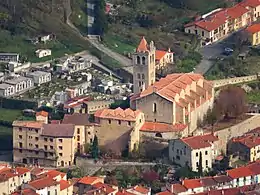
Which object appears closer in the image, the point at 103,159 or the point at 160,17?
the point at 103,159

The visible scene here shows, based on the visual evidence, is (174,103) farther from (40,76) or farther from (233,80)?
(40,76)

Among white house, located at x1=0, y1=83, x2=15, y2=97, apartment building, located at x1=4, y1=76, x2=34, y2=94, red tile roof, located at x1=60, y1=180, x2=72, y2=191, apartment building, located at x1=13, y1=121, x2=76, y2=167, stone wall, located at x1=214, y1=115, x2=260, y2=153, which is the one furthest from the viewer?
apartment building, located at x1=4, y1=76, x2=34, y2=94

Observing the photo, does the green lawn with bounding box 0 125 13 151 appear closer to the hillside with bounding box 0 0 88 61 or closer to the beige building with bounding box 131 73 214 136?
the beige building with bounding box 131 73 214 136

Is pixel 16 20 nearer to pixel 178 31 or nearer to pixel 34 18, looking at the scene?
pixel 34 18

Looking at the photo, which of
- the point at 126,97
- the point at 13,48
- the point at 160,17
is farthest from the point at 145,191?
the point at 160,17

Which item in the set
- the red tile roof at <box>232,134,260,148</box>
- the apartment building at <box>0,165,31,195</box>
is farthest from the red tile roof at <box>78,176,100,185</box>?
the red tile roof at <box>232,134,260,148</box>

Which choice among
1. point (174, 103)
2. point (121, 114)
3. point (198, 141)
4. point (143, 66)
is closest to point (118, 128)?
point (121, 114)

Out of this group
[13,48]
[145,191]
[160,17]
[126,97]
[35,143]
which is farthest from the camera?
[160,17]
